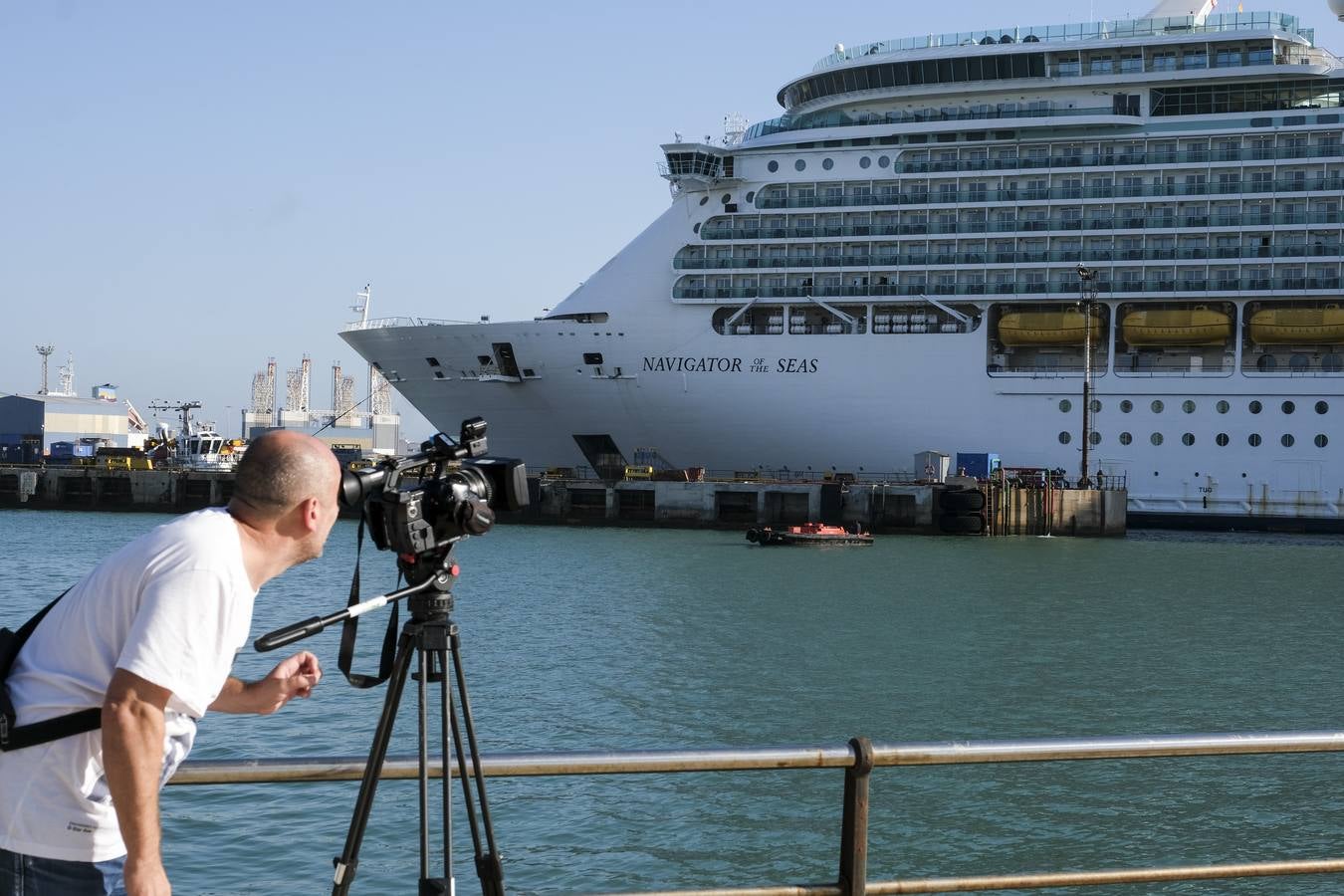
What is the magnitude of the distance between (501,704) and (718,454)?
30059 millimetres

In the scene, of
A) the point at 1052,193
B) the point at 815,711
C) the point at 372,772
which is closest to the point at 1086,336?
the point at 1052,193

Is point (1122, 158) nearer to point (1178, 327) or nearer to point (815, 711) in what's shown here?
point (1178, 327)

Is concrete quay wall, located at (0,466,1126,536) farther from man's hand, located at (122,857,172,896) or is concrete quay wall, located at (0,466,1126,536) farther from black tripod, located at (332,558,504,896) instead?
man's hand, located at (122,857,172,896)

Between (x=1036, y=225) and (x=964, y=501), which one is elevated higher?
(x=1036, y=225)

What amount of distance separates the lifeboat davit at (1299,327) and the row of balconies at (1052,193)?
3.90 m

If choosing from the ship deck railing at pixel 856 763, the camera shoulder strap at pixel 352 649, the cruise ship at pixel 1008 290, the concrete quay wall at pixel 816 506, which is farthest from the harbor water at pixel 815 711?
the cruise ship at pixel 1008 290

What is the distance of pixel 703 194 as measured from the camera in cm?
4822

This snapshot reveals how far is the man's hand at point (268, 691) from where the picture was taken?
3.62 metres

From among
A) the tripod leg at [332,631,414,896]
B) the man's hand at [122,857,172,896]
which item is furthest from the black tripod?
the man's hand at [122,857,172,896]

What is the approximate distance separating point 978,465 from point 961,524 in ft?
6.31

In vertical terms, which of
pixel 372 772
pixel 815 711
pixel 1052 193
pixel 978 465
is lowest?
pixel 815 711

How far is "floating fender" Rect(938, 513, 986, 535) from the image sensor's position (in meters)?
44.8

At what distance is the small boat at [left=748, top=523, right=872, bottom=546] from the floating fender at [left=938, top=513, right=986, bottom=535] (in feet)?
10.3

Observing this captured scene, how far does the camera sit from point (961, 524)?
4519 centimetres
